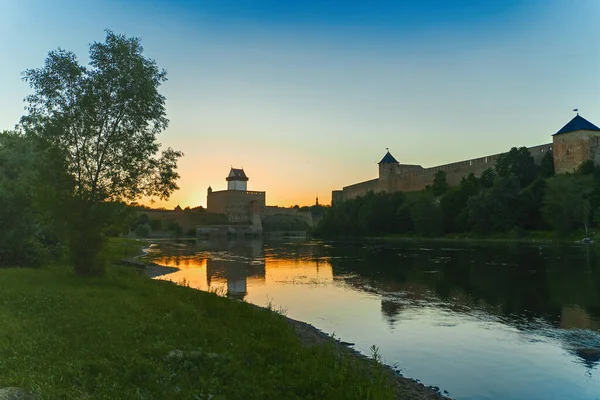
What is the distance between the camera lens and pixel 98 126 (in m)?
10.6

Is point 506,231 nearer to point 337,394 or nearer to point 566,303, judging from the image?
point 566,303

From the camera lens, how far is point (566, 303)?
1130 cm

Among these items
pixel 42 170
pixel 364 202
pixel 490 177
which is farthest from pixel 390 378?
pixel 364 202

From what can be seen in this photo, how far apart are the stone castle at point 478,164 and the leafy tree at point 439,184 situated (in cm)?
114

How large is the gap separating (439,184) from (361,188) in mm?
20080

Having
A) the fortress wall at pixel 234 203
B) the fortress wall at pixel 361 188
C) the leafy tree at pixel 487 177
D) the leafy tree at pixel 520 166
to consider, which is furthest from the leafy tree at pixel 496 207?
the fortress wall at pixel 234 203

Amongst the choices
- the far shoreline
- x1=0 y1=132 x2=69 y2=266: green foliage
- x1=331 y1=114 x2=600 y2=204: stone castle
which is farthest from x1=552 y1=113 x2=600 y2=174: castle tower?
x1=0 y1=132 x2=69 y2=266: green foliage

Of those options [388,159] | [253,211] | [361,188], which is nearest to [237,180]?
[253,211]

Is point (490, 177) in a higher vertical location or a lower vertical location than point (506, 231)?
higher

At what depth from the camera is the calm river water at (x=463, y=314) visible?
6.55 m

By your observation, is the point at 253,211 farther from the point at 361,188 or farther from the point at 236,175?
the point at 361,188

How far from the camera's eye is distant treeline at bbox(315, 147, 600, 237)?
34875mm

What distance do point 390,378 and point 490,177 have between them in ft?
159

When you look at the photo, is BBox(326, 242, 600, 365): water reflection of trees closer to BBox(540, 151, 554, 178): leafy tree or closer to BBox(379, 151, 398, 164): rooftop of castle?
BBox(540, 151, 554, 178): leafy tree
